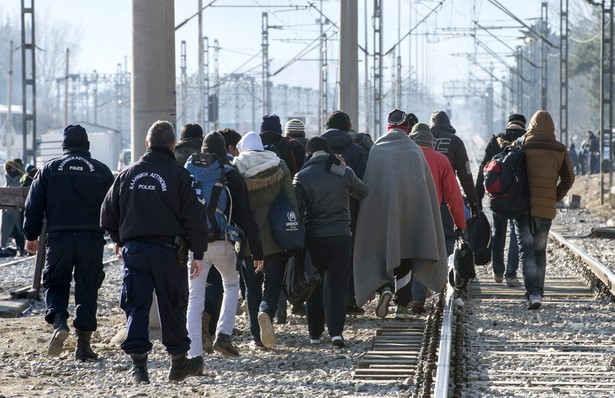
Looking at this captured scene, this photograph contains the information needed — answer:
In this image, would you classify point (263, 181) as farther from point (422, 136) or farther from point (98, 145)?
point (98, 145)

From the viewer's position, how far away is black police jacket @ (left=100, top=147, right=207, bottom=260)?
27.6ft

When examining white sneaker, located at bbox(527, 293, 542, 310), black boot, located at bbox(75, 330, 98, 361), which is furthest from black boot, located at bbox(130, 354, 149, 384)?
white sneaker, located at bbox(527, 293, 542, 310)

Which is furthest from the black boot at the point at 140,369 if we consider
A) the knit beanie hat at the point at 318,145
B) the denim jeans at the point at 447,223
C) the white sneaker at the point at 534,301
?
the white sneaker at the point at 534,301

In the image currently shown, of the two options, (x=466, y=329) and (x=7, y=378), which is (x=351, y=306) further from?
(x=7, y=378)

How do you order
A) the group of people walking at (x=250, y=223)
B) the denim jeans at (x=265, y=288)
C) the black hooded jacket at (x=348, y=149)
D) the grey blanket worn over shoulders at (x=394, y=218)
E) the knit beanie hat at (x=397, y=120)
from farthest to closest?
the black hooded jacket at (x=348, y=149), the knit beanie hat at (x=397, y=120), the grey blanket worn over shoulders at (x=394, y=218), the denim jeans at (x=265, y=288), the group of people walking at (x=250, y=223)

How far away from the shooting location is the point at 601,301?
13.9 meters

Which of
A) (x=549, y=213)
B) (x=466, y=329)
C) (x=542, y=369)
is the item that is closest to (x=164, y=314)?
(x=542, y=369)

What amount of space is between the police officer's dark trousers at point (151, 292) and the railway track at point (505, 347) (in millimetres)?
1336

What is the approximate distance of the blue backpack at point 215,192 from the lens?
30.8 feet

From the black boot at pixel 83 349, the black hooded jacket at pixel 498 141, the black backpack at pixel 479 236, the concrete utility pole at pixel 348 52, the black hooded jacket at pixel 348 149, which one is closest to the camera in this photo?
the black boot at pixel 83 349

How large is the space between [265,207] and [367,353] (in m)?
1.46

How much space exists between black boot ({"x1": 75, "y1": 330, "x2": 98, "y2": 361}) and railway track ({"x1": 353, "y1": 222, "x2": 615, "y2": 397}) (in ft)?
7.02

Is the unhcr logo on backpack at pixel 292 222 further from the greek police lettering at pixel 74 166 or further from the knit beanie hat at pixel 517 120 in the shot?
the knit beanie hat at pixel 517 120

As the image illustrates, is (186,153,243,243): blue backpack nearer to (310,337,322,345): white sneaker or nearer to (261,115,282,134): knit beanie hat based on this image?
(310,337,322,345): white sneaker
